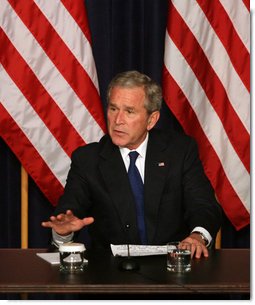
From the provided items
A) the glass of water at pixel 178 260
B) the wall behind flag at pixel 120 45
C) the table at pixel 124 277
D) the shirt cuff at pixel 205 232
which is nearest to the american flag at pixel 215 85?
the wall behind flag at pixel 120 45

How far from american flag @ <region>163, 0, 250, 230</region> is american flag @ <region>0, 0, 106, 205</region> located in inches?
19.8

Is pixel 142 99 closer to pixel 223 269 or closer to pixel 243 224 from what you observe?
pixel 223 269

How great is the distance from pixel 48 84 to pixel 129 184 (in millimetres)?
1227

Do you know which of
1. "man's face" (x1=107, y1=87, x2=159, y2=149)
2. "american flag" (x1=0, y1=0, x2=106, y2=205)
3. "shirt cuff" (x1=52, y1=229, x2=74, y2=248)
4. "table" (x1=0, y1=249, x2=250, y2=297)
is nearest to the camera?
"table" (x1=0, y1=249, x2=250, y2=297)

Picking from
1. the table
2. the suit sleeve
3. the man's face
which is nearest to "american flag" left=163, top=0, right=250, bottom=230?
the suit sleeve

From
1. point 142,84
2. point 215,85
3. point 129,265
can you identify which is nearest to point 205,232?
point 129,265

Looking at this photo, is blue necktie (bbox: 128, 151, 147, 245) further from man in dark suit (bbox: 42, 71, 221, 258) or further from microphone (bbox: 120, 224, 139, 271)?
microphone (bbox: 120, 224, 139, 271)

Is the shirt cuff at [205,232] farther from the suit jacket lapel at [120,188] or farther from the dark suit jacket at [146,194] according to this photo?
A: the suit jacket lapel at [120,188]

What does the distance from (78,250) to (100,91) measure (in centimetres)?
214

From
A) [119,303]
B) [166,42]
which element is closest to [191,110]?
[166,42]

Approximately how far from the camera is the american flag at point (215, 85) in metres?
3.65

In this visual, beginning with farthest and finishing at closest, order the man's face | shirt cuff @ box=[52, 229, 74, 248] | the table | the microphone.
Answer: the man's face < shirt cuff @ box=[52, 229, 74, 248] < the microphone < the table

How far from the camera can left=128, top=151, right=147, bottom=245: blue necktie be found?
265 cm

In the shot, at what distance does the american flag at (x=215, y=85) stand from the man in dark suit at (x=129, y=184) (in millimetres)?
868
